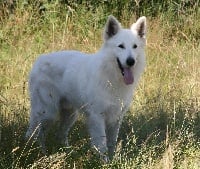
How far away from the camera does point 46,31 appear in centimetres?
831

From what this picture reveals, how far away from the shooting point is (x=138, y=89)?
6.34 metres

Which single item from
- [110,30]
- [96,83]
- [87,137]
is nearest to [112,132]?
[87,137]

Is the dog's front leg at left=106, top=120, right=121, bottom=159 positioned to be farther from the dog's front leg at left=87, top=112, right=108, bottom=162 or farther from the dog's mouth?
the dog's mouth

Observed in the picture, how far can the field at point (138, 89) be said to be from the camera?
159 inches

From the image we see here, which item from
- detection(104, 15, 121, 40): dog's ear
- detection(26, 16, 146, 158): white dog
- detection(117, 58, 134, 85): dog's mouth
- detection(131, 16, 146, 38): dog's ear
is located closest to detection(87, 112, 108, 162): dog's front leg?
detection(26, 16, 146, 158): white dog

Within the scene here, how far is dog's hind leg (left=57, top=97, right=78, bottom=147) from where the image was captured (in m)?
5.11

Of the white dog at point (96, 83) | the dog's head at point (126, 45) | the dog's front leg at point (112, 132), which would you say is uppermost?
the dog's head at point (126, 45)

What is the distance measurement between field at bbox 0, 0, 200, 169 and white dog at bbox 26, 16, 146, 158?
211mm

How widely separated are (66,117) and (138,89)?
Result: 4.30 ft

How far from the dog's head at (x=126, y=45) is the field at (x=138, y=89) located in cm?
56

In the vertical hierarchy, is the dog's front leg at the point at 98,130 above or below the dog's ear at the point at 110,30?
below

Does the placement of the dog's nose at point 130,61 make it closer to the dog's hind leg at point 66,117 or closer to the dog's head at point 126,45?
the dog's head at point 126,45

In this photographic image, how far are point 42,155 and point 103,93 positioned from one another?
87 centimetres

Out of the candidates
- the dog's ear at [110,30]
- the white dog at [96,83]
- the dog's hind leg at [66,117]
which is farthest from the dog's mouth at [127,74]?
the dog's hind leg at [66,117]
